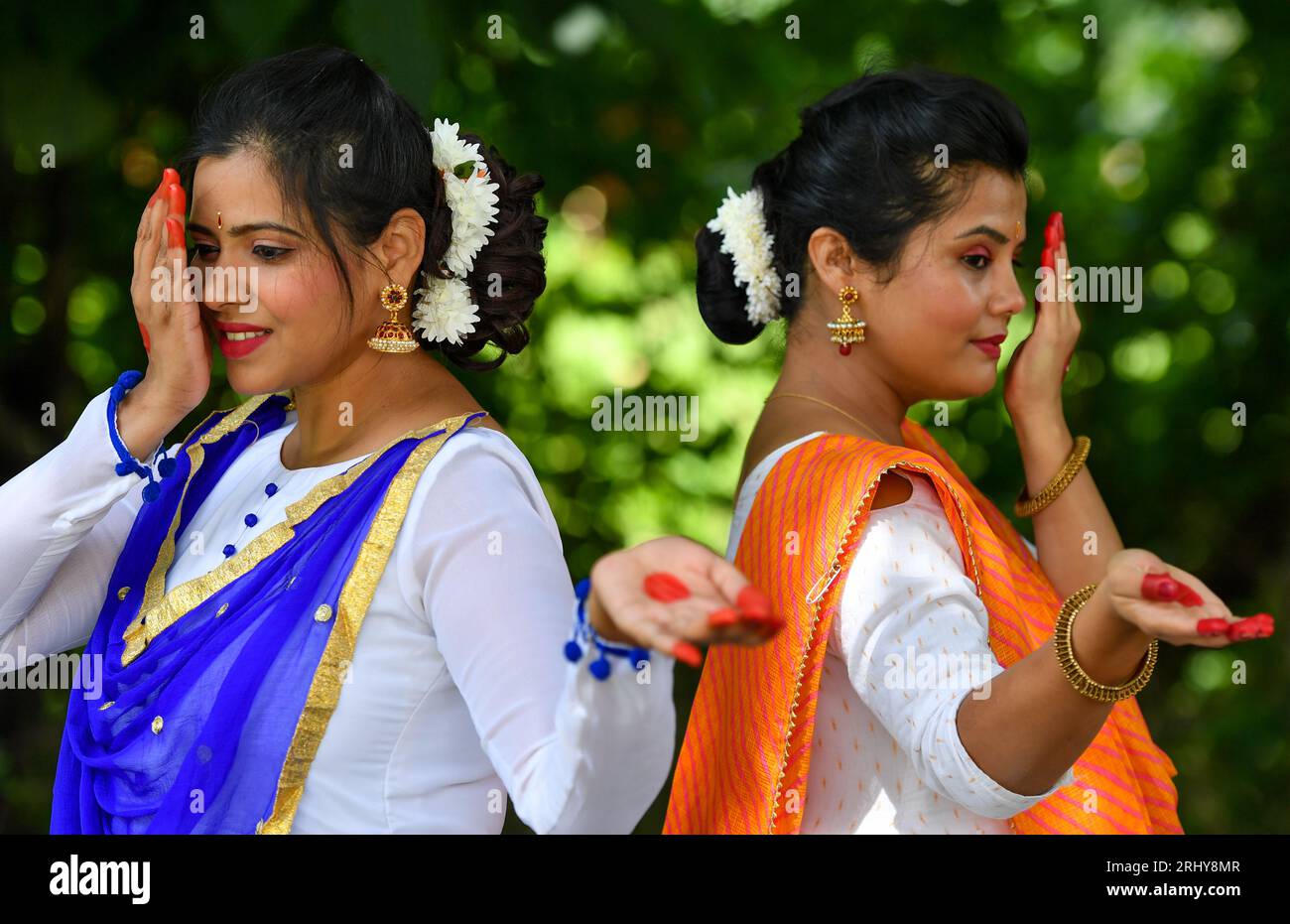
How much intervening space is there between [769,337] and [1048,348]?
78cm

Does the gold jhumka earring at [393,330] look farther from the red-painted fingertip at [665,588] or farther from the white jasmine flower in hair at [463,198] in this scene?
the red-painted fingertip at [665,588]

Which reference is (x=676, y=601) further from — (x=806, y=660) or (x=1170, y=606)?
(x=806, y=660)

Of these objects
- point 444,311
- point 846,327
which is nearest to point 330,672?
point 444,311

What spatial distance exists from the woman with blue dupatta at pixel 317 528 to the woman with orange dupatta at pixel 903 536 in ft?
1.32

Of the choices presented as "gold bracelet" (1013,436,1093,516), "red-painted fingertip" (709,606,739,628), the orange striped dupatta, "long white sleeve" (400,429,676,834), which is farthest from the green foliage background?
"red-painted fingertip" (709,606,739,628)

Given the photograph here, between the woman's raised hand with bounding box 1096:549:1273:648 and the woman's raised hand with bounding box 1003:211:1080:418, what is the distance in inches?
40.4

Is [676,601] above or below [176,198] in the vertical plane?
below

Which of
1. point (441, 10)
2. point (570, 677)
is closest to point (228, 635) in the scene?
point (570, 677)

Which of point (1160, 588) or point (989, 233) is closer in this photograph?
point (1160, 588)

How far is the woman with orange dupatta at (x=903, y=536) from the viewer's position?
1845mm

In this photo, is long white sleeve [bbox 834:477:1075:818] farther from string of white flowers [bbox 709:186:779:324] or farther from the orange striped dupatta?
string of white flowers [bbox 709:186:779:324]

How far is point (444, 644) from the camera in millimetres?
1757

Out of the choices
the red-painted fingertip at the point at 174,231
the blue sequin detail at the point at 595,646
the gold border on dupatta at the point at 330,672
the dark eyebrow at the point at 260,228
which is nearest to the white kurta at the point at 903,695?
the blue sequin detail at the point at 595,646

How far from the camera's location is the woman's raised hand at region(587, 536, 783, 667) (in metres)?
1.35
